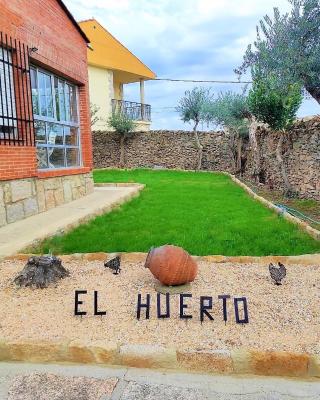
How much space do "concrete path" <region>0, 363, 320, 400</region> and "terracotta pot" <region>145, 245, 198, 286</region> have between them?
3.84ft

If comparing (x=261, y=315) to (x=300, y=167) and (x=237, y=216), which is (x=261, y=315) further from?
(x=300, y=167)

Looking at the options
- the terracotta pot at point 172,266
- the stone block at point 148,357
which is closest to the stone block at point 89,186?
the terracotta pot at point 172,266

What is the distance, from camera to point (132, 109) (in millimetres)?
25562

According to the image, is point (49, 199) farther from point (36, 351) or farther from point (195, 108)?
point (195, 108)

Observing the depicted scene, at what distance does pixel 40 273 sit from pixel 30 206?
390 centimetres

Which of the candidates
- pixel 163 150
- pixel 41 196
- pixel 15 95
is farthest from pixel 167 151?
pixel 15 95

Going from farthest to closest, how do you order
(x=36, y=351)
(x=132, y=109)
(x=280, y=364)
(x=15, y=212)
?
(x=132, y=109) → (x=15, y=212) → (x=36, y=351) → (x=280, y=364)

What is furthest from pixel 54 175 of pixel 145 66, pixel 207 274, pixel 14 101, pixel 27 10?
pixel 145 66

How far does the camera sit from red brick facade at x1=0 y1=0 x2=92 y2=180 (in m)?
6.82

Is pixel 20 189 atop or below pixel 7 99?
below

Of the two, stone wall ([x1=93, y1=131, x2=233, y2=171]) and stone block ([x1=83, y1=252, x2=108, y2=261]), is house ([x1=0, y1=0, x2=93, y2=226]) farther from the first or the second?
stone wall ([x1=93, y1=131, x2=233, y2=171])

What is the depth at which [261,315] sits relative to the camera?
3.06 m

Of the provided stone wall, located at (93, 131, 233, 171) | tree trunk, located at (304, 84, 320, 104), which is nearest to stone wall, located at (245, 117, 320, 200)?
tree trunk, located at (304, 84, 320, 104)

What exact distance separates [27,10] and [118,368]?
7.25m
